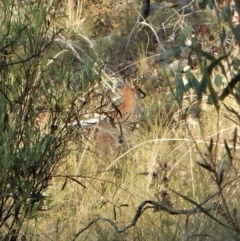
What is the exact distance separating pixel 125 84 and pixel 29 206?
3.07m

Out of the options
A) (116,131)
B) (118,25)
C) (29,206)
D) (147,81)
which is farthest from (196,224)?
(118,25)

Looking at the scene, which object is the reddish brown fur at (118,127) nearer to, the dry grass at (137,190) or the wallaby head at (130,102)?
the wallaby head at (130,102)

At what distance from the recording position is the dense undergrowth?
7.52 feet

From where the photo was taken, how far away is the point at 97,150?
216 inches

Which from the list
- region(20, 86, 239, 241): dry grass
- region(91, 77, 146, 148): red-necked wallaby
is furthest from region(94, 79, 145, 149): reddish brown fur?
region(20, 86, 239, 241): dry grass

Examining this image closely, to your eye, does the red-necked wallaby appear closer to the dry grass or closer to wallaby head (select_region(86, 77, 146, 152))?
wallaby head (select_region(86, 77, 146, 152))

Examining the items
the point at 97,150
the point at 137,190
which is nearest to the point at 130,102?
the point at 97,150

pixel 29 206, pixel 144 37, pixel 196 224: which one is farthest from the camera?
pixel 144 37

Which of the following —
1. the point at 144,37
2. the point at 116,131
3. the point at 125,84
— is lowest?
the point at 116,131

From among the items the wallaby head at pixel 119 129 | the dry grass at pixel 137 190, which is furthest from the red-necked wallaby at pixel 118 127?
the dry grass at pixel 137 190

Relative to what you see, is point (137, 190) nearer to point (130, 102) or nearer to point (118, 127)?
point (118, 127)

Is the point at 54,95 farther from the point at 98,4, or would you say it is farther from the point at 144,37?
the point at 98,4

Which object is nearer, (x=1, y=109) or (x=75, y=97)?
(x=1, y=109)

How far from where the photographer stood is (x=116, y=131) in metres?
5.70
